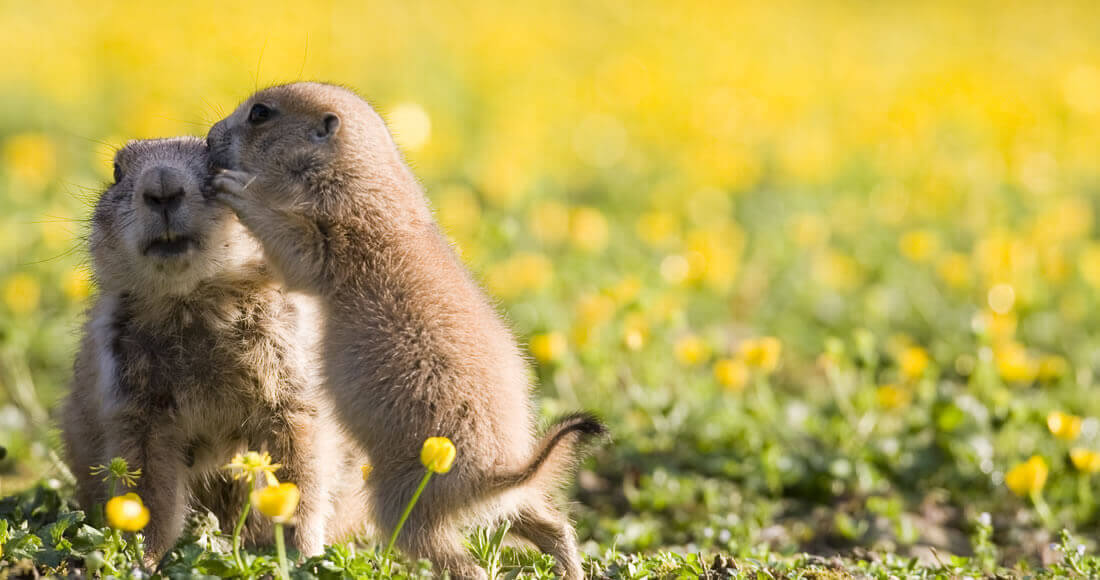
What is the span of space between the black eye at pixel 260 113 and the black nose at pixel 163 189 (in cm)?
32

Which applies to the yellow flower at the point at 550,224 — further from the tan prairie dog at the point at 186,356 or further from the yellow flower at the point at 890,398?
the tan prairie dog at the point at 186,356

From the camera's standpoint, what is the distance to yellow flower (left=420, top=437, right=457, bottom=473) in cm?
320

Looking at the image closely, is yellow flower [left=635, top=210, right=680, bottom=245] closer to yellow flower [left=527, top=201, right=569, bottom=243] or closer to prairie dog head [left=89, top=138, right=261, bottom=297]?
yellow flower [left=527, top=201, right=569, bottom=243]

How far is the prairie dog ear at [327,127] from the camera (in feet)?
12.9

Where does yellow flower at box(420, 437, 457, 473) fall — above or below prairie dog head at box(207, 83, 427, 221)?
below

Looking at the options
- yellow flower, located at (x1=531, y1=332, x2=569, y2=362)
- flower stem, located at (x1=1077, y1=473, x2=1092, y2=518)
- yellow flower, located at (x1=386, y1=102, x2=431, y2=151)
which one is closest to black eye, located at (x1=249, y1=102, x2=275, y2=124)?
yellow flower, located at (x1=531, y1=332, x2=569, y2=362)

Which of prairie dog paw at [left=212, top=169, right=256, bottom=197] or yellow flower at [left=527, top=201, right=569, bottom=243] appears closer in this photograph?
prairie dog paw at [left=212, top=169, right=256, bottom=197]

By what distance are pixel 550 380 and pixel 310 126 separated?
2.90 metres

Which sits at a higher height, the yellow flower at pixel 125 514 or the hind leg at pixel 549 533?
the yellow flower at pixel 125 514

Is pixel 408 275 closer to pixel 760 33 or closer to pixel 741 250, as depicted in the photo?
pixel 741 250

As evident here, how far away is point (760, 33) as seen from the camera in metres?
15.0

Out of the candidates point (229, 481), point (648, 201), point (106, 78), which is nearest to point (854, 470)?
point (229, 481)

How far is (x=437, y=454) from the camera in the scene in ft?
10.5

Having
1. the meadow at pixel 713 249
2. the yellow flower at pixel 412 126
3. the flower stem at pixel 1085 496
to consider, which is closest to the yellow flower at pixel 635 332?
the meadow at pixel 713 249
